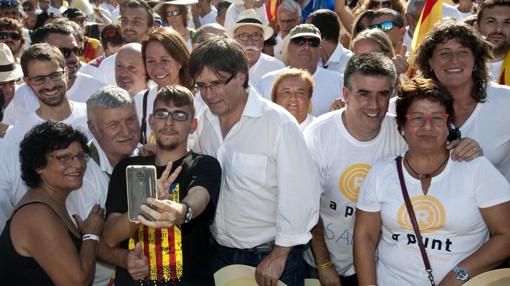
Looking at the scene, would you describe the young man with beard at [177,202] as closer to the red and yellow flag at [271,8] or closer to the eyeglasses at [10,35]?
the eyeglasses at [10,35]

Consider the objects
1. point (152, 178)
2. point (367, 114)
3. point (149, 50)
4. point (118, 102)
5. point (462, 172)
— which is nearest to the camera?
point (152, 178)

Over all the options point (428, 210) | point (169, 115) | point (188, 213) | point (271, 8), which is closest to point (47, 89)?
point (169, 115)

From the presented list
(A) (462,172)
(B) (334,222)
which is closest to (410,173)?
(A) (462,172)

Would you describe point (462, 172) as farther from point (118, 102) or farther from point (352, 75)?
point (118, 102)

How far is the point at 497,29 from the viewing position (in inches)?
205

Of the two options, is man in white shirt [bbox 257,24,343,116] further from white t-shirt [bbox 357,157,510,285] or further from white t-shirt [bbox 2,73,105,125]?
white t-shirt [bbox 357,157,510,285]

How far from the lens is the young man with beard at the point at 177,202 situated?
3.60m

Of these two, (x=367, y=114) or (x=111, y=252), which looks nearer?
(x=111, y=252)

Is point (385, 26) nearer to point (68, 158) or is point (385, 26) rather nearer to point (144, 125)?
point (144, 125)

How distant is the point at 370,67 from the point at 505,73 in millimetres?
1553

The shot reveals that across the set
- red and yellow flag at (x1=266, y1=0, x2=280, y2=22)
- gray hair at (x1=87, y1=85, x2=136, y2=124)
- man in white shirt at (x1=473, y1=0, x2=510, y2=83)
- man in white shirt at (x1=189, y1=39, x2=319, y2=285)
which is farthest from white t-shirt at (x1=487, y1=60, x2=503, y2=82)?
red and yellow flag at (x1=266, y1=0, x2=280, y2=22)

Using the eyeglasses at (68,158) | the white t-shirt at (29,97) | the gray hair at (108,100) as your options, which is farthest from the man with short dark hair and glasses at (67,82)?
the eyeglasses at (68,158)

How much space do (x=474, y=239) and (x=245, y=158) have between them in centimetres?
133

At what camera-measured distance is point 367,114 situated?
159 inches
